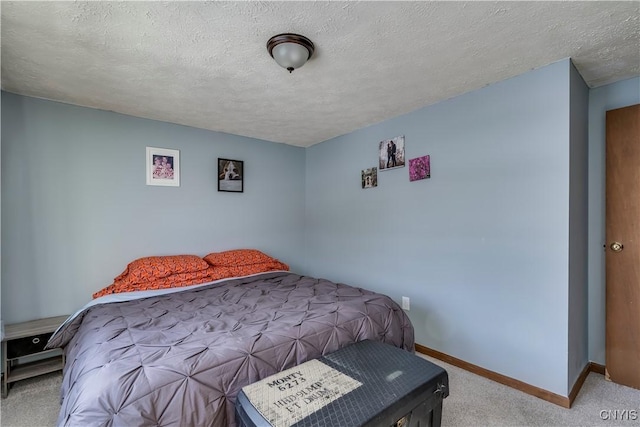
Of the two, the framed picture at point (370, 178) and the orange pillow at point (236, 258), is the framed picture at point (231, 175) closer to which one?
the orange pillow at point (236, 258)

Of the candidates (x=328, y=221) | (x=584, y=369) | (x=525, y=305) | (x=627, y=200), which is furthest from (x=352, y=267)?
(x=627, y=200)

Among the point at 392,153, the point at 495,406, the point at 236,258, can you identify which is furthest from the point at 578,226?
the point at 236,258

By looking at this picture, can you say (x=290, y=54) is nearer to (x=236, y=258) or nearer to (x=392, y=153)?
(x=392, y=153)

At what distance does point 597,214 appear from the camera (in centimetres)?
229

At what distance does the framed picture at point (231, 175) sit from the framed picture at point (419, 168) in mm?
1983

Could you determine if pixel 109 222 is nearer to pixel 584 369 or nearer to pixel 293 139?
pixel 293 139

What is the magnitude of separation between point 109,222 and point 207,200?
0.93 meters

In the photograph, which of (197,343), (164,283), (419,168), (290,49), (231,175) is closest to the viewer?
(197,343)

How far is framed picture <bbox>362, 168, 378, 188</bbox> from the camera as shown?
10.3 ft

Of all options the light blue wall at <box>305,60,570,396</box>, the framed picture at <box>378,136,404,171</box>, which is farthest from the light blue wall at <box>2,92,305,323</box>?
the light blue wall at <box>305,60,570,396</box>

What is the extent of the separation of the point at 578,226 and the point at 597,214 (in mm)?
426

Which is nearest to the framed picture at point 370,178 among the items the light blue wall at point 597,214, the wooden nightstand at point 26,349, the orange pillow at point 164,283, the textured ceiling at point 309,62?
the textured ceiling at point 309,62

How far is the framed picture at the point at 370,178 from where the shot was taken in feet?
10.3

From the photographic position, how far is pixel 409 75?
207cm
